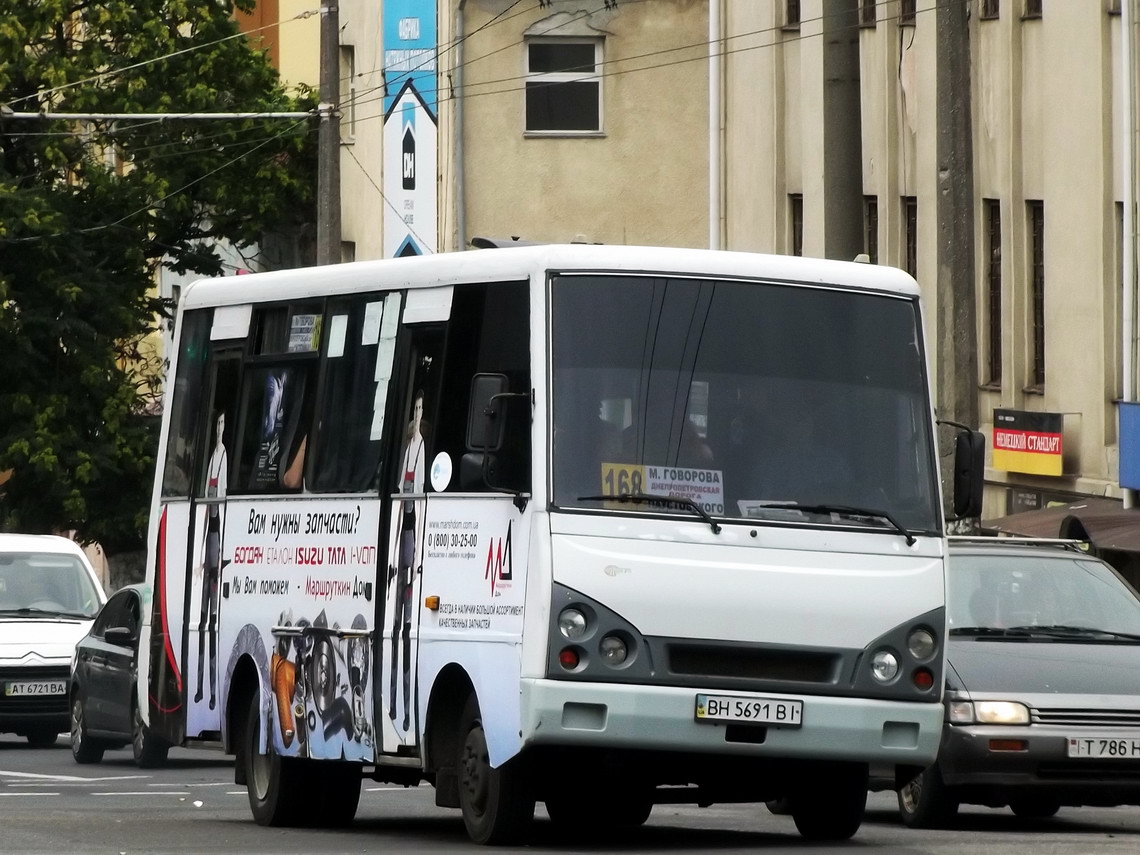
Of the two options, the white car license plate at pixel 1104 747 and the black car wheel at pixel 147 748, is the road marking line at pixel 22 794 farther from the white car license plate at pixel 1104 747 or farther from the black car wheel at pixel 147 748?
the white car license plate at pixel 1104 747

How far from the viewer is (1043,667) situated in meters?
14.5

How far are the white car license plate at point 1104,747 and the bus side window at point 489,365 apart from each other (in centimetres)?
366

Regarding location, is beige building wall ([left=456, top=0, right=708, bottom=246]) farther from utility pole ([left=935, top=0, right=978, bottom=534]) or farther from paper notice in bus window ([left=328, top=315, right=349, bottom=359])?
paper notice in bus window ([left=328, top=315, right=349, bottom=359])

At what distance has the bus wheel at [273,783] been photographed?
14.5 meters

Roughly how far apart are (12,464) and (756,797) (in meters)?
30.4

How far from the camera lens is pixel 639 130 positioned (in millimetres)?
42062

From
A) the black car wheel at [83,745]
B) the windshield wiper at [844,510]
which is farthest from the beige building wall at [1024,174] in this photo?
the windshield wiper at [844,510]

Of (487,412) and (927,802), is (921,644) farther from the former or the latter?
(927,802)

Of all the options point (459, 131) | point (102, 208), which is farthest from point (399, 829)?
point (102, 208)

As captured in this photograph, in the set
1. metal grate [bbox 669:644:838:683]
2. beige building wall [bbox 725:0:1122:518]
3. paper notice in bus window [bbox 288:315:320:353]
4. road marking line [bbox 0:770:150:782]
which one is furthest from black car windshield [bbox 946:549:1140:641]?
beige building wall [bbox 725:0:1122:518]

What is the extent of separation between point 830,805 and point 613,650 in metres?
1.96

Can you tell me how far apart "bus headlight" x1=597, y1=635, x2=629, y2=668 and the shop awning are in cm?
1110

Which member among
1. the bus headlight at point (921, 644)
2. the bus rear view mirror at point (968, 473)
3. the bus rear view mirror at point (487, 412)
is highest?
the bus rear view mirror at point (487, 412)

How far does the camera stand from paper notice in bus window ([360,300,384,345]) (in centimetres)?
1366
